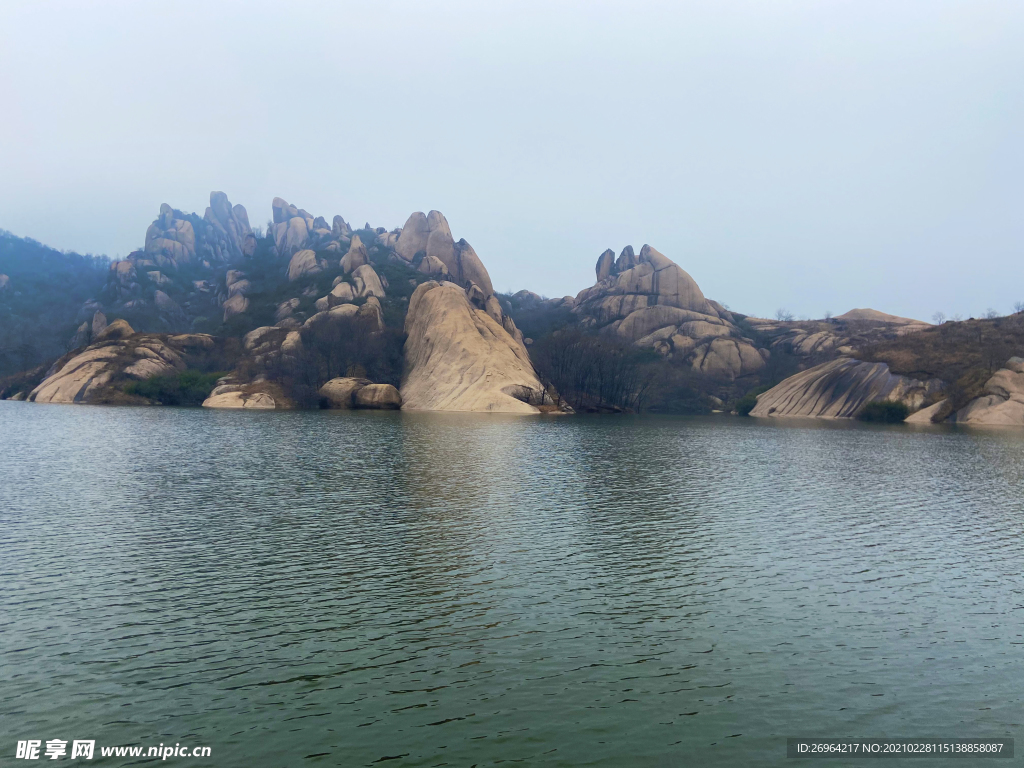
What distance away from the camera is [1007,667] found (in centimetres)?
1393

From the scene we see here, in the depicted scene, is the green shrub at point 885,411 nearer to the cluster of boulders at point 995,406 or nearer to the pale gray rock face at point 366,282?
the cluster of boulders at point 995,406

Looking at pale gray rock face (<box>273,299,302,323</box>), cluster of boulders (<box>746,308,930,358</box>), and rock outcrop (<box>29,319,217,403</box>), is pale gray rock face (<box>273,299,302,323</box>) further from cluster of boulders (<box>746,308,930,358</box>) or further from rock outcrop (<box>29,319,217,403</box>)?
cluster of boulders (<box>746,308,930,358</box>)

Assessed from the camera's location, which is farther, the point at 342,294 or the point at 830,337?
the point at 830,337

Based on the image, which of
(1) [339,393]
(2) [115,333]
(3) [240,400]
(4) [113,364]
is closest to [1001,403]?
(1) [339,393]

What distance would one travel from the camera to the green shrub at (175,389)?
112938 millimetres

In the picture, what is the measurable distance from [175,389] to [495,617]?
371ft

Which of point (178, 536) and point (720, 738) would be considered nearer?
point (720, 738)

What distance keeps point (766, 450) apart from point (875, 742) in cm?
4904

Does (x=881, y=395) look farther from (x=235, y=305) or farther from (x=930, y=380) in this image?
(x=235, y=305)

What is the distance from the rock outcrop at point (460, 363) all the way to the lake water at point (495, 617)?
77411mm

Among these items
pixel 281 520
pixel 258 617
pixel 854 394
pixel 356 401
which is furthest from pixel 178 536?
pixel 854 394

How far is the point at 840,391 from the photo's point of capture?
12962 centimetres

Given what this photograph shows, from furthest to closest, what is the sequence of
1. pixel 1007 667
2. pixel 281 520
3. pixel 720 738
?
pixel 281 520
pixel 1007 667
pixel 720 738

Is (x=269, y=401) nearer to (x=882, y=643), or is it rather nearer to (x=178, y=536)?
(x=178, y=536)
